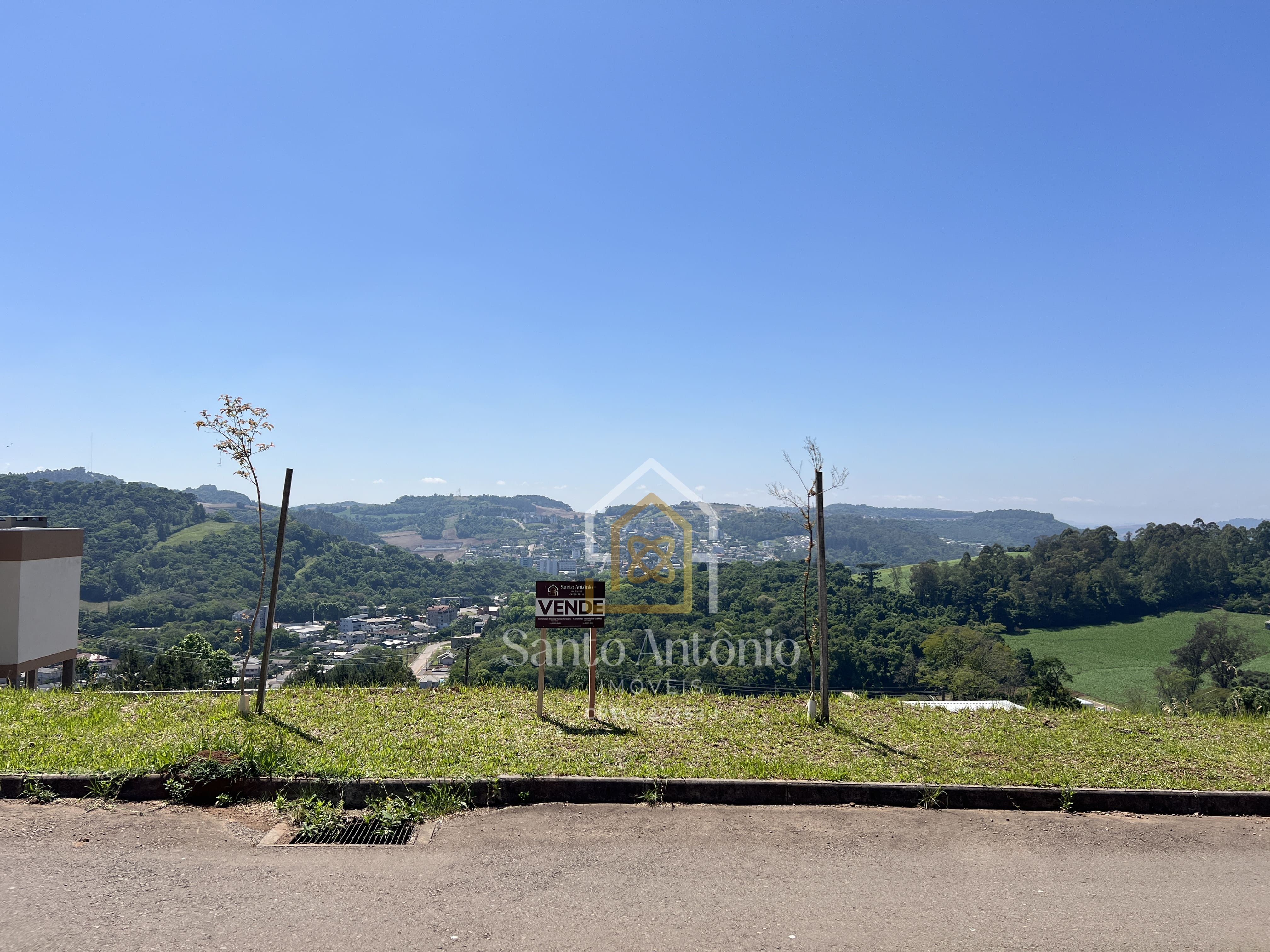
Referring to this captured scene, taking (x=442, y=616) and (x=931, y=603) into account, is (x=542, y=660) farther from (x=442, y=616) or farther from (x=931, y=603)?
(x=931, y=603)

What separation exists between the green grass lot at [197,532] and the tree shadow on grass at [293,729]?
56504mm

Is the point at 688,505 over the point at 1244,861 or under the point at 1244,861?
over

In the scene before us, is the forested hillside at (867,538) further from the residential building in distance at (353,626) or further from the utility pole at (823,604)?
the residential building in distance at (353,626)

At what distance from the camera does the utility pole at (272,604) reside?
732 cm

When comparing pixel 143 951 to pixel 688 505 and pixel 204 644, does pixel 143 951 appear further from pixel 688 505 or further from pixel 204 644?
pixel 204 644

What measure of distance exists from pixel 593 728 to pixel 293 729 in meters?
2.89

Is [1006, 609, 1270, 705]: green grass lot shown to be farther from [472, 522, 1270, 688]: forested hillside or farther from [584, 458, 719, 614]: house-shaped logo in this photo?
[584, 458, 719, 614]: house-shaped logo

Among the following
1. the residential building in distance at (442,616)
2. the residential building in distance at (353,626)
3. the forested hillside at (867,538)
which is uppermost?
the forested hillside at (867,538)

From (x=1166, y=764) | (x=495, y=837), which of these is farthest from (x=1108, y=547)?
(x=495, y=837)

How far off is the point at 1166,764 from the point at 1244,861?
1.82m

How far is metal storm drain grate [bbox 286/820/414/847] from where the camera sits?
14.4 feet

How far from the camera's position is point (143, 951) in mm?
3174

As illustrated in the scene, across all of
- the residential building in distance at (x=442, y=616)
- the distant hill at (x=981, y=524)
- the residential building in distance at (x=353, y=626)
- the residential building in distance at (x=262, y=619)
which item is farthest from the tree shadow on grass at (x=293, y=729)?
the distant hill at (x=981, y=524)

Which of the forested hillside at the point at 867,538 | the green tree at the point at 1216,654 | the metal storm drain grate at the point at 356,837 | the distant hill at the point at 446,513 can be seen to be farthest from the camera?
the distant hill at the point at 446,513
